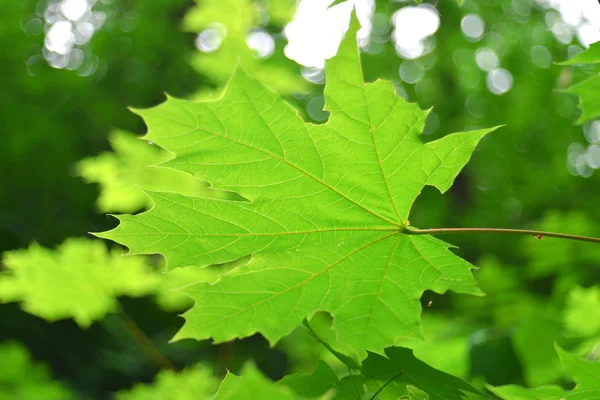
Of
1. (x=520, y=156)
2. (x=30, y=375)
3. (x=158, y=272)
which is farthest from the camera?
(x=520, y=156)

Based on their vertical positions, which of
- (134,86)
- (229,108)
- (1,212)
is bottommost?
(1,212)

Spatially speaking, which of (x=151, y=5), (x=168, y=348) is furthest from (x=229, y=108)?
(x=151, y=5)

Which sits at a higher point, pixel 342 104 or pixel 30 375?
pixel 342 104

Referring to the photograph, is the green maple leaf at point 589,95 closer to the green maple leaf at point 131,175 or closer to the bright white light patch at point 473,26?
the green maple leaf at point 131,175

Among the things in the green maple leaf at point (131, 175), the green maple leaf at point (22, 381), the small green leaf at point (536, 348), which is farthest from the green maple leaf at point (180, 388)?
→ the small green leaf at point (536, 348)

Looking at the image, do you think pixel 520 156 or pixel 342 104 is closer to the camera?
pixel 342 104

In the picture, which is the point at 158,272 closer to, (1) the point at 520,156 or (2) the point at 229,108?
(2) the point at 229,108
